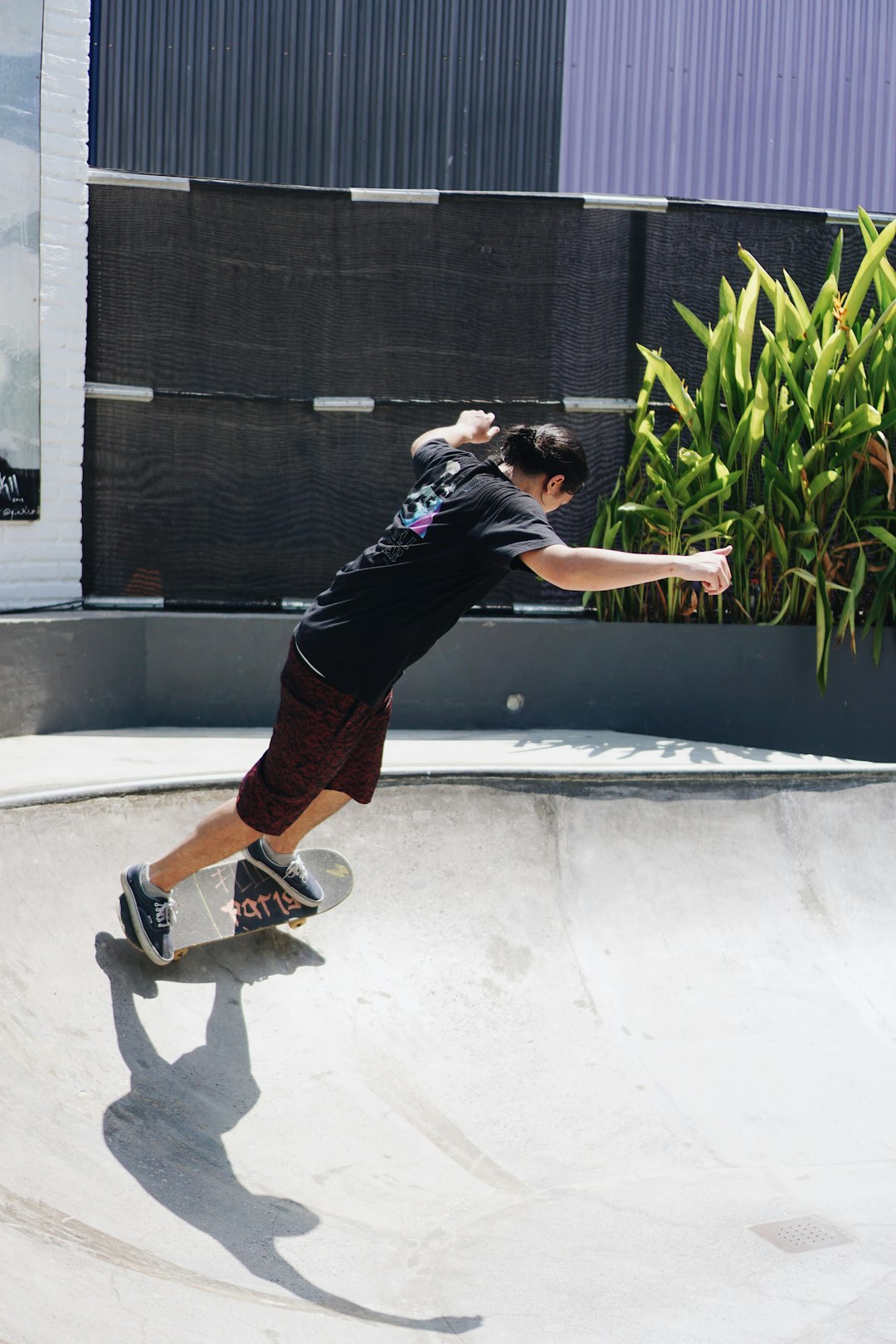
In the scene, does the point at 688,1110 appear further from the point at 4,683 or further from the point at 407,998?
the point at 4,683

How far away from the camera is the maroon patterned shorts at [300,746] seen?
3.09 meters

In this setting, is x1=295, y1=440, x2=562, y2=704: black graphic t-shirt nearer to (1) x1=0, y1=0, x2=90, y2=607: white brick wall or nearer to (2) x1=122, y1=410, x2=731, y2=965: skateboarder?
(2) x1=122, y1=410, x2=731, y2=965: skateboarder

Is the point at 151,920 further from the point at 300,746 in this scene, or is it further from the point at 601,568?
the point at 601,568

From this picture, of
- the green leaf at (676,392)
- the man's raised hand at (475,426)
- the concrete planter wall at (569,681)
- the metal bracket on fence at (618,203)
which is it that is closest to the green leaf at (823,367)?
the green leaf at (676,392)

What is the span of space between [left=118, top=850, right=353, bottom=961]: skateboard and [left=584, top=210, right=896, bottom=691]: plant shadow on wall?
2.85 meters

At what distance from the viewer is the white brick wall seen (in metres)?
5.67

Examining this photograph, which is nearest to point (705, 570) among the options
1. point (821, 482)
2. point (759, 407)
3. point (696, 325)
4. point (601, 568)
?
point (601, 568)

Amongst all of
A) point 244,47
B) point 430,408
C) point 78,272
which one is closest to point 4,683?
point 78,272

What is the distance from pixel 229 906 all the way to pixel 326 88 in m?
9.10

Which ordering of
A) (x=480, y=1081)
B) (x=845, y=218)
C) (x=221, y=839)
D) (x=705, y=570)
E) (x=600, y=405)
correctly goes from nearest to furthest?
(x=705, y=570) → (x=221, y=839) → (x=480, y=1081) → (x=600, y=405) → (x=845, y=218)

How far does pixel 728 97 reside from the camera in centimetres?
1122

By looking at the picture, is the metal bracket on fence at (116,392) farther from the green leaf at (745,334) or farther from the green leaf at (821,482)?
the green leaf at (821,482)

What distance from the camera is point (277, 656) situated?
19.2 feet

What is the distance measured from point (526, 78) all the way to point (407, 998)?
375 inches
